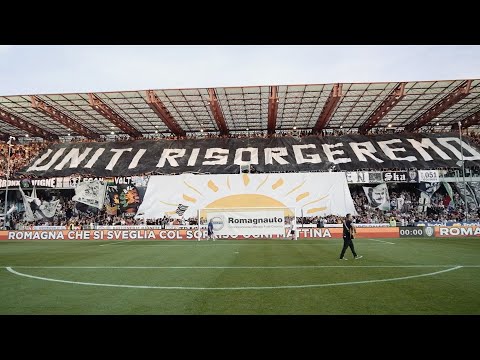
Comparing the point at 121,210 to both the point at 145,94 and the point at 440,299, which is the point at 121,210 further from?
the point at 440,299

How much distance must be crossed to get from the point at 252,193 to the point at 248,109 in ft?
35.0

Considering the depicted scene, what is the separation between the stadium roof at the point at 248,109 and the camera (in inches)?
1428

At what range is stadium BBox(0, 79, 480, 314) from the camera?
87.6 ft

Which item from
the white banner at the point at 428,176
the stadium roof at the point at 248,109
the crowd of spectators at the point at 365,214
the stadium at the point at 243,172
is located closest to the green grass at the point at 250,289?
the stadium at the point at 243,172

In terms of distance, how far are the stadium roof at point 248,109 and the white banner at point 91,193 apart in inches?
317

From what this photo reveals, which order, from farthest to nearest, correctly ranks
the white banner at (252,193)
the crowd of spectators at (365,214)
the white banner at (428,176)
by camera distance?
the white banner at (428,176) < the white banner at (252,193) < the crowd of spectators at (365,214)

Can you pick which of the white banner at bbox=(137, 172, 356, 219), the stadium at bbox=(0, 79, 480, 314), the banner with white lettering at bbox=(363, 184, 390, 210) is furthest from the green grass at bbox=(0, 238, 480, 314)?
the banner with white lettering at bbox=(363, 184, 390, 210)

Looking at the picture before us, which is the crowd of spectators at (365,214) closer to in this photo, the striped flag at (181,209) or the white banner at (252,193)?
the striped flag at (181,209)

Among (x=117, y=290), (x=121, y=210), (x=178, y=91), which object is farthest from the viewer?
(x=121, y=210)

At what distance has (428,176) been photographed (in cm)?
3728

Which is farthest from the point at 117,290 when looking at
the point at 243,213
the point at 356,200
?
the point at 356,200

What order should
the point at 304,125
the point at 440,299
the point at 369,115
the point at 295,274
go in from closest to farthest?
the point at 440,299, the point at 295,274, the point at 369,115, the point at 304,125

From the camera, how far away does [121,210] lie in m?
38.7
